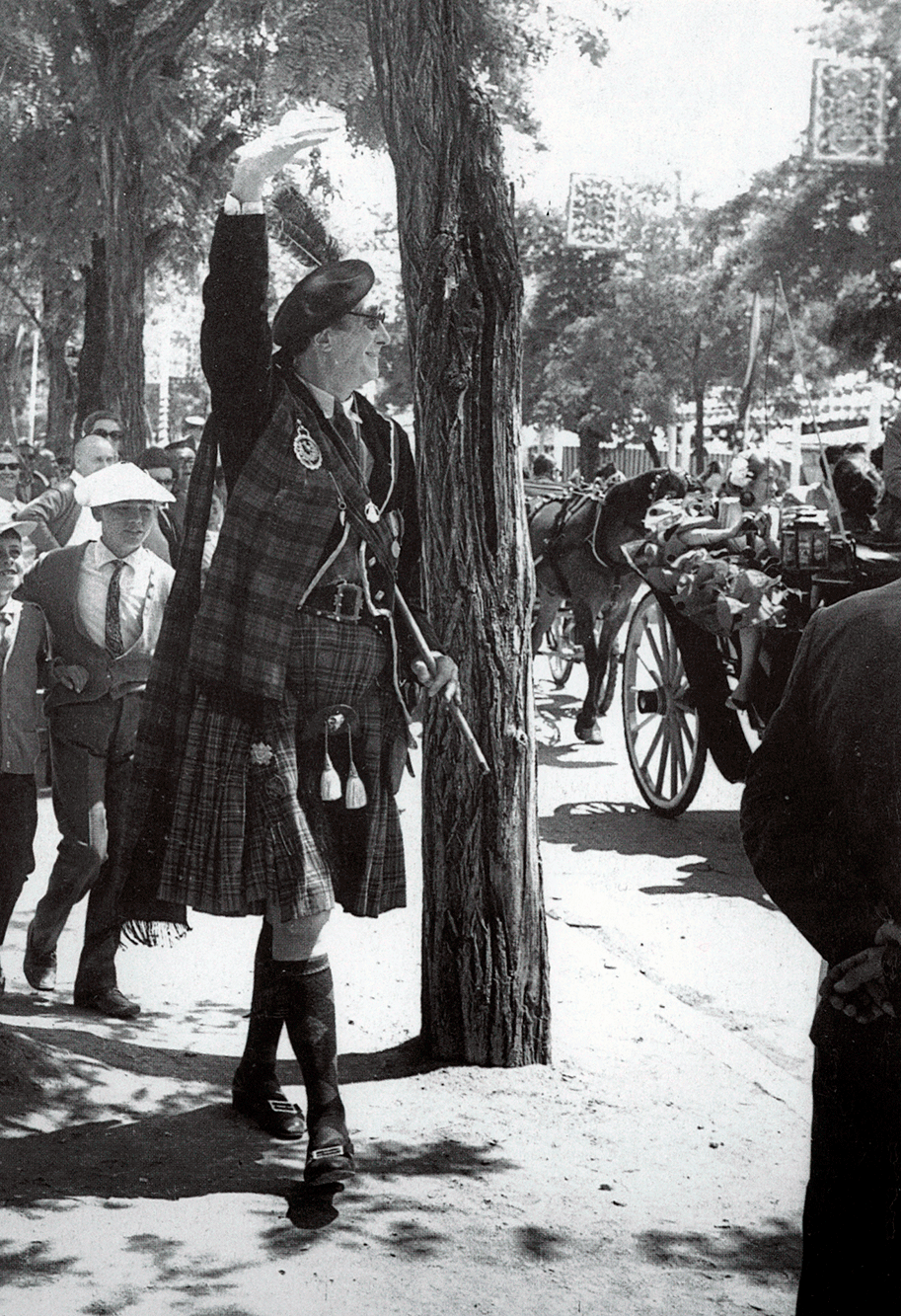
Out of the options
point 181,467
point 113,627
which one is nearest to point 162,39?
point 181,467

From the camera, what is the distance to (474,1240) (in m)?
3.96

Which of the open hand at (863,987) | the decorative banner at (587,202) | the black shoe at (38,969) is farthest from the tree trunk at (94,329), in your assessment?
the open hand at (863,987)

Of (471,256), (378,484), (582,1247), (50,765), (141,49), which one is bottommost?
(582,1247)

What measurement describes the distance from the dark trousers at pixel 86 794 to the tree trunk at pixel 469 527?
58.1 inches

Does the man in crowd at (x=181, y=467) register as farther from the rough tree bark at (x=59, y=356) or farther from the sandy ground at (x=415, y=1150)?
the rough tree bark at (x=59, y=356)

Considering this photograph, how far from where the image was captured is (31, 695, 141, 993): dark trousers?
20.5 ft

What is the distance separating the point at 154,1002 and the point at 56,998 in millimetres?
328

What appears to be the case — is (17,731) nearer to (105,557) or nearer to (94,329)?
(105,557)

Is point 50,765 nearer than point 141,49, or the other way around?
point 50,765

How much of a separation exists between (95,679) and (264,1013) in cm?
195

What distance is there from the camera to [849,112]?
79.3 feet

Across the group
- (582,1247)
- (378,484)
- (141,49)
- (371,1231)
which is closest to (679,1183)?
(582,1247)

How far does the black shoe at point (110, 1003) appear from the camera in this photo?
5.87 m

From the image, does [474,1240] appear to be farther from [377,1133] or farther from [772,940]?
[772,940]
